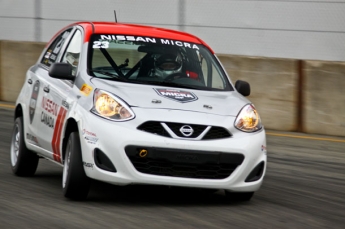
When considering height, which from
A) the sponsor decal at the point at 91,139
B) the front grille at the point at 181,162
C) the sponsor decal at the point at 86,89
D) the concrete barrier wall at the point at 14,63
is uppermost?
the sponsor decal at the point at 86,89

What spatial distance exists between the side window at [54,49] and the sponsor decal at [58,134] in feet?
3.97

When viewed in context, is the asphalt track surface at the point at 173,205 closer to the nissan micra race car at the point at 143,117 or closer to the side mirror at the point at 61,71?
the nissan micra race car at the point at 143,117

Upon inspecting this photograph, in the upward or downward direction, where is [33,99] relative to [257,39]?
upward

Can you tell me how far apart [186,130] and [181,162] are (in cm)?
26

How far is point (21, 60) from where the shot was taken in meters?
17.8

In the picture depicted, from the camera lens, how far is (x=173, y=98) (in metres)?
8.35

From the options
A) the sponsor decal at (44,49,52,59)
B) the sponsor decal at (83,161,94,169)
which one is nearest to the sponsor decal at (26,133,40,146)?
the sponsor decal at (44,49,52,59)

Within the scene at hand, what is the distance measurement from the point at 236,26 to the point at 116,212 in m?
9.66

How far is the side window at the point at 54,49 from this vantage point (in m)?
9.91

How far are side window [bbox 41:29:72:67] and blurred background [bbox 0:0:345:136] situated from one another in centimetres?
538

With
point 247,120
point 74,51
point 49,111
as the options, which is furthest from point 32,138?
point 247,120

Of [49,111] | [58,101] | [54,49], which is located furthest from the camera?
[54,49]

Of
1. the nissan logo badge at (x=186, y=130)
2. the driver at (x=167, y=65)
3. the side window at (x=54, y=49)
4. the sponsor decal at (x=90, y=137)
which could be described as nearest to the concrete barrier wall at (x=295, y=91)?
the side window at (x=54, y=49)

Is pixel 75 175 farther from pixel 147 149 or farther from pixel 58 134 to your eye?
pixel 58 134
